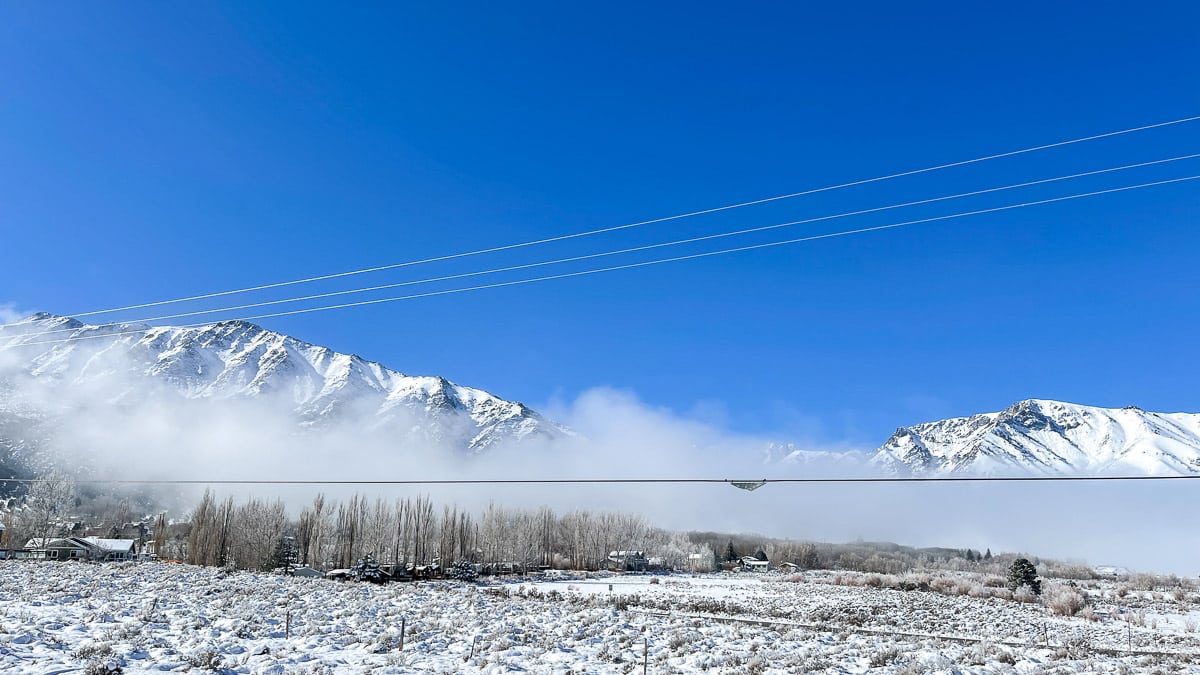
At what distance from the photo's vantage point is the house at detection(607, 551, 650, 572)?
10562 cm

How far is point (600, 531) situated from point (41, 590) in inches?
3835

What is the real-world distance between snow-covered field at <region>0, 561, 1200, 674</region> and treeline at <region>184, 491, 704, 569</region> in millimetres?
42869

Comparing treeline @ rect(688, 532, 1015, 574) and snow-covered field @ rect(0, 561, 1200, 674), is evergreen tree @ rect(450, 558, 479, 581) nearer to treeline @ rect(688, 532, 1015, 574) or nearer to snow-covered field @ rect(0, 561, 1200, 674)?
snow-covered field @ rect(0, 561, 1200, 674)

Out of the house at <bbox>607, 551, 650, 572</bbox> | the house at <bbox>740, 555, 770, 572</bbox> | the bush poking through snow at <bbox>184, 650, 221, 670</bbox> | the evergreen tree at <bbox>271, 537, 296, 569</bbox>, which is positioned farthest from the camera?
the house at <bbox>740, 555, 770, 572</bbox>

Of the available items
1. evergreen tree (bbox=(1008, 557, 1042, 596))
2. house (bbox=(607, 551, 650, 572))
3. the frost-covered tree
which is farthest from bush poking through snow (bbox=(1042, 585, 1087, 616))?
the frost-covered tree

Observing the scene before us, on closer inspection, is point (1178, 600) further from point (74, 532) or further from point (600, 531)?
point (74, 532)

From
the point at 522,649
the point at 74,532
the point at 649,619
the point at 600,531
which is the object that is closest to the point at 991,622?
the point at 649,619

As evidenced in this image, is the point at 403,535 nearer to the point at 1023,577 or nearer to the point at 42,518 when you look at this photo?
the point at 42,518

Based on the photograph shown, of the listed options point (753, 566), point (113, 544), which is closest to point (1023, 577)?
point (753, 566)

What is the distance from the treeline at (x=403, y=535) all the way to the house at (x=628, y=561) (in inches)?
75.5

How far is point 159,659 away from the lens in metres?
14.2

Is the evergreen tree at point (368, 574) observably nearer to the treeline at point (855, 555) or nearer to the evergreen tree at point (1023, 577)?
the evergreen tree at point (1023, 577)

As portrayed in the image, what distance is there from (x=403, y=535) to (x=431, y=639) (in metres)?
81.7

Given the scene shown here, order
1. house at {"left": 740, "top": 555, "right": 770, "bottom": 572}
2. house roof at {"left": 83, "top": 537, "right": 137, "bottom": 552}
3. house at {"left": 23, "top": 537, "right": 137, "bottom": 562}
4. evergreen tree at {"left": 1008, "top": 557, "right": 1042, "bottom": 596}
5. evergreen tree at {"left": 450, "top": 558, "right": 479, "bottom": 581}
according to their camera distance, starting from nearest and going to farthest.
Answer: evergreen tree at {"left": 1008, "top": 557, "right": 1042, "bottom": 596} → house at {"left": 23, "top": 537, "right": 137, "bottom": 562} → evergreen tree at {"left": 450, "top": 558, "right": 479, "bottom": 581} → house roof at {"left": 83, "top": 537, "right": 137, "bottom": 552} → house at {"left": 740, "top": 555, "right": 770, "bottom": 572}
